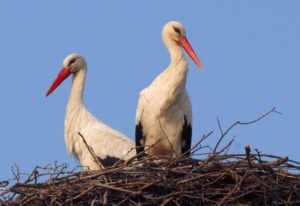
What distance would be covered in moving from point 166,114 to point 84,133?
100cm

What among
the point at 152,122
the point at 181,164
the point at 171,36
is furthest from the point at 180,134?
the point at 181,164

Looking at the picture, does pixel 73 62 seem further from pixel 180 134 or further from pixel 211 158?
pixel 211 158

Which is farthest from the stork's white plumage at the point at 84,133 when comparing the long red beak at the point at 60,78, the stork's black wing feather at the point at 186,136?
the stork's black wing feather at the point at 186,136

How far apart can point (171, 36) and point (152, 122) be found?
0.86 metres

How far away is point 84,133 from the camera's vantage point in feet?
36.5

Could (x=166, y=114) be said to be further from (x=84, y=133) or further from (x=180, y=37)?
(x=84, y=133)

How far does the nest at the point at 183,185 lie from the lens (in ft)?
27.6

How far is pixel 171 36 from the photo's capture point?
10.9 m

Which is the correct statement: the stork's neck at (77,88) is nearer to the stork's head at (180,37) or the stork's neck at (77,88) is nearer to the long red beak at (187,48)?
the stork's head at (180,37)

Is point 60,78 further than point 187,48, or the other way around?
point 60,78

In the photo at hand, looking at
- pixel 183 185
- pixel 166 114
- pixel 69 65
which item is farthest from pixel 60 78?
pixel 183 185

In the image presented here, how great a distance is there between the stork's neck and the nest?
9.15 feet

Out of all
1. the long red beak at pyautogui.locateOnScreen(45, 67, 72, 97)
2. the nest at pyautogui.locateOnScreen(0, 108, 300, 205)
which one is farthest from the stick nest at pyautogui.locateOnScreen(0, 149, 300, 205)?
Answer: the long red beak at pyautogui.locateOnScreen(45, 67, 72, 97)

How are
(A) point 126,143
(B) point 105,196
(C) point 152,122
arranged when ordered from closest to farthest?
(B) point 105,196, (C) point 152,122, (A) point 126,143
